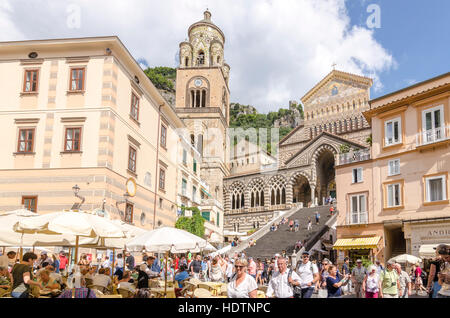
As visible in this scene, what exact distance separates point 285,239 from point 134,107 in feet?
52.5

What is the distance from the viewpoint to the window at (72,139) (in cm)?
2110

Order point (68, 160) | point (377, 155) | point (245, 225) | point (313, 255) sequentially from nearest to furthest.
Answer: point (68, 160)
point (377, 155)
point (313, 255)
point (245, 225)

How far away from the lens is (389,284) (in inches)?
398

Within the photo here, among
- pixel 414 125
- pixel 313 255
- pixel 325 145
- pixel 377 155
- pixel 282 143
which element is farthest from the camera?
pixel 282 143

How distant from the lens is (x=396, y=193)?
2561 cm

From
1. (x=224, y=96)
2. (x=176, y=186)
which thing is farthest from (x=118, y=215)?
(x=224, y=96)

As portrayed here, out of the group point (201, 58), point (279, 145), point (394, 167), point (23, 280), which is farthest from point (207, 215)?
point (23, 280)

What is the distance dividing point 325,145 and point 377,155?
22.5 m

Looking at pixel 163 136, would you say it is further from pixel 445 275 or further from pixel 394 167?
pixel 445 275

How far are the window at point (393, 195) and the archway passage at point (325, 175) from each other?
23960 mm

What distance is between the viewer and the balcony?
1106 inches
